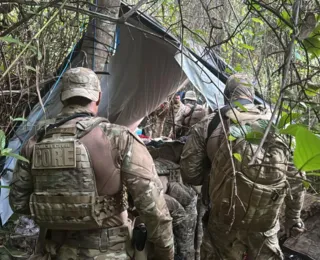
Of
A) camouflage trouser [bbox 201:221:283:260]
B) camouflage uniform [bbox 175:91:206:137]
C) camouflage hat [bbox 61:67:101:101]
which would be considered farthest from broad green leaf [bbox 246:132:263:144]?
camouflage uniform [bbox 175:91:206:137]

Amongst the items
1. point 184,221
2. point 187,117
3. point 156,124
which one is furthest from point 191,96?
point 184,221

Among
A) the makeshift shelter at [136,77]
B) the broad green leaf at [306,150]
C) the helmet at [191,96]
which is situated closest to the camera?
the broad green leaf at [306,150]

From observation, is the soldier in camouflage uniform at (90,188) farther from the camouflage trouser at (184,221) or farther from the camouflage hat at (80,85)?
the camouflage trouser at (184,221)

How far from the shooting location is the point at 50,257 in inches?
85.4

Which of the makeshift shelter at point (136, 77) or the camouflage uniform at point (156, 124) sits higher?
the makeshift shelter at point (136, 77)

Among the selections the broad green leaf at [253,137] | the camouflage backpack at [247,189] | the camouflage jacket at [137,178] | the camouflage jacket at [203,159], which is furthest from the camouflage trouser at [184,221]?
the broad green leaf at [253,137]

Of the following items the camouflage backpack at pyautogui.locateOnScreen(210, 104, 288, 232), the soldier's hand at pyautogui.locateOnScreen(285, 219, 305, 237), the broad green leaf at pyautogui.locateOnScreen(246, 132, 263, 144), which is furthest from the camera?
Answer: the soldier's hand at pyautogui.locateOnScreen(285, 219, 305, 237)

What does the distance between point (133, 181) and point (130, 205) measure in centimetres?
28

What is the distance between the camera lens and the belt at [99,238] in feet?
6.89

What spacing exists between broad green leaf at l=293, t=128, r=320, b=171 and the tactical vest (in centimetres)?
143

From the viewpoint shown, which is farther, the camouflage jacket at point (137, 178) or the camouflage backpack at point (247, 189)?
the camouflage backpack at point (247, 189)

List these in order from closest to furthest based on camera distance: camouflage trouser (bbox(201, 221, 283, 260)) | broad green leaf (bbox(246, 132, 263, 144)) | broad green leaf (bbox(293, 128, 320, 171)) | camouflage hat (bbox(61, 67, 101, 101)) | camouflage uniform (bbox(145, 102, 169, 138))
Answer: broad green leaf (bbox(293, 128, 320, 171))
broad green leaf (bbox(246, 132, 263, 144))
camouflage hat (bbox(61, 67, 101, 101))
camouflage trouser (bbox(201, 221, 283, 260))
camouflage uniform (bbox(145, 102, 169, 138))

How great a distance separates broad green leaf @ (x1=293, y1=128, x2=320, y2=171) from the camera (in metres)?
0.68

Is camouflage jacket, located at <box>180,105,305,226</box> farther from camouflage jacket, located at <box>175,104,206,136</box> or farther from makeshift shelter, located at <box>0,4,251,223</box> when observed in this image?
camouflage jacket, located at <box>175,104,206,136</box>
